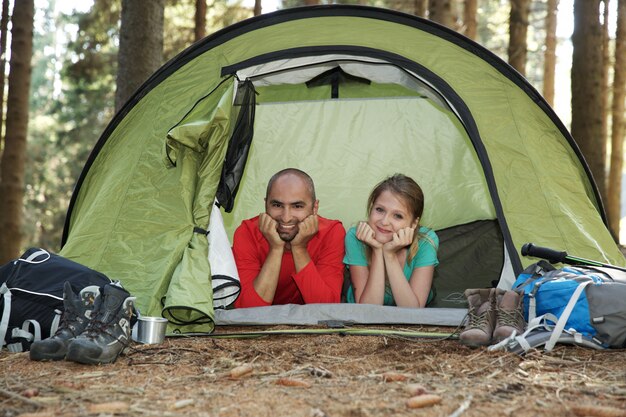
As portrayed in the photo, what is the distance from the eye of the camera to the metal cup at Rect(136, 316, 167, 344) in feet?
9.36

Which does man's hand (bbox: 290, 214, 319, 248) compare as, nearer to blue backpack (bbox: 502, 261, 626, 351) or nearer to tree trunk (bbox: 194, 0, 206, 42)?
blue backpack (bbox: 502, 261, 626, 351)

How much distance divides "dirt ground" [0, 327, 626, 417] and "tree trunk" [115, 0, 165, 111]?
363 centimetres

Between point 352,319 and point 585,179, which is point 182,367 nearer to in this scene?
point 352,319

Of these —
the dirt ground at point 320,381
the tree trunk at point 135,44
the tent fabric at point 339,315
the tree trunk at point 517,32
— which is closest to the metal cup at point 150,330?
the dirt ground at point 320,381

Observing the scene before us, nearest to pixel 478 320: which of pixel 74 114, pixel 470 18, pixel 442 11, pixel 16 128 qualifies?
pixel 442 11

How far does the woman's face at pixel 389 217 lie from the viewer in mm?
3547

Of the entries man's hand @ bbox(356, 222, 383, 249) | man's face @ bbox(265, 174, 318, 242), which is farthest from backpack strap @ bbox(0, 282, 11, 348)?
man's hand @ bbox(356, 222, 383, 249)

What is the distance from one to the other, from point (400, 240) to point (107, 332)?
60.7 inches

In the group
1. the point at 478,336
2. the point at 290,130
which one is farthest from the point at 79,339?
→ the point at 290,130

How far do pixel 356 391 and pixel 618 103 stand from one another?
37.8ft

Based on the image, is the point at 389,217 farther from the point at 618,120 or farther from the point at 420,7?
the point at 618,120

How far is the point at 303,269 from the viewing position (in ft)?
11.5

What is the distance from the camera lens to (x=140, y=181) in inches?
143

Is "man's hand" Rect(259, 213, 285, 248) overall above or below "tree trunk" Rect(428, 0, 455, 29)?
below
